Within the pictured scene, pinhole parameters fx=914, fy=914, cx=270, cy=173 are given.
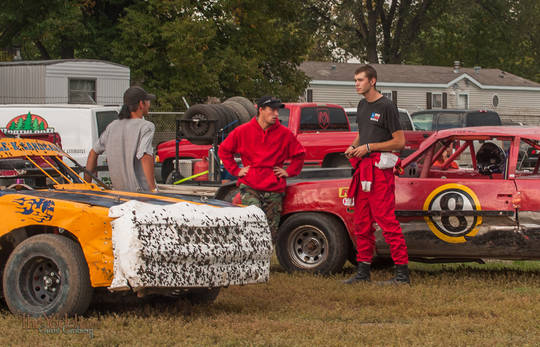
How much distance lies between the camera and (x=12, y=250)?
22.7ft

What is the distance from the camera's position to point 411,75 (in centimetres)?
5459

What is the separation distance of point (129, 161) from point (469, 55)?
64.0 metres

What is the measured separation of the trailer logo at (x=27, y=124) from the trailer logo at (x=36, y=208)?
1174cm

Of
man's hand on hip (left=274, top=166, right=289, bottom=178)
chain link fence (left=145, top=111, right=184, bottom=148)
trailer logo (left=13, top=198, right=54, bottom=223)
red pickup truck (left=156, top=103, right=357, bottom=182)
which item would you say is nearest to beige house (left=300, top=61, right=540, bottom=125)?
chain link fence (left=145, top=111, right=184, bottom=148)

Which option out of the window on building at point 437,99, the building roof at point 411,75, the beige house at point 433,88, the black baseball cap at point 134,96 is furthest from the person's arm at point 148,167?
the window on building at point 437,99

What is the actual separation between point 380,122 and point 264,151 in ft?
3.67

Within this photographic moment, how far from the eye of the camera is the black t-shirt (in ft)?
27.5

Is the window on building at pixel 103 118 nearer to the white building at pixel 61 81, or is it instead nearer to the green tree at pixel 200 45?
the green tree at pixel 200 45

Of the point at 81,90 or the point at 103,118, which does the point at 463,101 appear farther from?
the point at 103,118

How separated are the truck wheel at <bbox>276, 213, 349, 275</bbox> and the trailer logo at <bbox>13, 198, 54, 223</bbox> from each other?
3.16 metres

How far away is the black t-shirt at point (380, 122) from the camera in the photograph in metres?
8.38

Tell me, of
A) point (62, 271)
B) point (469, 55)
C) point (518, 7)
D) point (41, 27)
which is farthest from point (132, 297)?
point (469, 55)

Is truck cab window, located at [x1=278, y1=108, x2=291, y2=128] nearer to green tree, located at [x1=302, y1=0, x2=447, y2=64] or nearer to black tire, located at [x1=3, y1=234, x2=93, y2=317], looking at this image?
black tire, located at [x1=3, y1=234, x2=93, y2=317]

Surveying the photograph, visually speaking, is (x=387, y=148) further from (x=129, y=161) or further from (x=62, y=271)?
(x=62, y=271)
